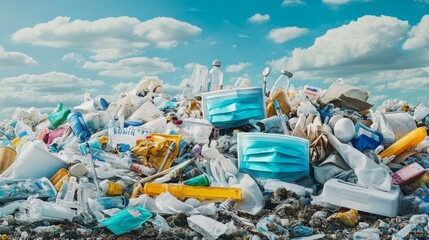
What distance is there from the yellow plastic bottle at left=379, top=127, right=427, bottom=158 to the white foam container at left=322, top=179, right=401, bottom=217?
Result: 3.00ft

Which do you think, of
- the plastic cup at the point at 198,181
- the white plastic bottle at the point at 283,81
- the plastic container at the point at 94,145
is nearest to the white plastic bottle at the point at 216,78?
the white plastic bottle at the point at 283,81

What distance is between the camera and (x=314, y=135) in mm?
4957

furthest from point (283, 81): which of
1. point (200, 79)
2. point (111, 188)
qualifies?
point (111, 188)

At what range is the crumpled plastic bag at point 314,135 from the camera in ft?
15.9

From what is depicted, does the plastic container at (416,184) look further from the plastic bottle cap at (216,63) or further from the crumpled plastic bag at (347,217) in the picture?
the plastic bottle cap at (216,63)

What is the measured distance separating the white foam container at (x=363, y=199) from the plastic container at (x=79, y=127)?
2.83 metres

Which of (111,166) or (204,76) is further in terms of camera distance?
(204,76)

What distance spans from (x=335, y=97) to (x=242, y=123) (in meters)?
1.40

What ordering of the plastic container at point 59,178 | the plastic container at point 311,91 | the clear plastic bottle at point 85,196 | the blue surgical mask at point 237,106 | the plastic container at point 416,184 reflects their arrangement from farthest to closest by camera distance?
the plastic container at point 311,91
the blue surgical mask at point 237,106
the plastic container at point 416,184
the plastic container at point 59,178
the clear plastic bottle at point 85,196

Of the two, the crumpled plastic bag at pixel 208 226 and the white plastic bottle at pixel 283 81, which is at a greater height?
the white plastic bottle at pixel 283 81

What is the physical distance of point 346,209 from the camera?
4.23 m

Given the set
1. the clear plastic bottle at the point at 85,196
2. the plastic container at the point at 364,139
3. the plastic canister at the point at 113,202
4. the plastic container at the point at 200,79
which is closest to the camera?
the clear plastic bottle at the point at 85,196

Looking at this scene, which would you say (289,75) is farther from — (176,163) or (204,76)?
(176,163)

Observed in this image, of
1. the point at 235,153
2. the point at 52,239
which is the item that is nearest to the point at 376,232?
the point at 235,153
